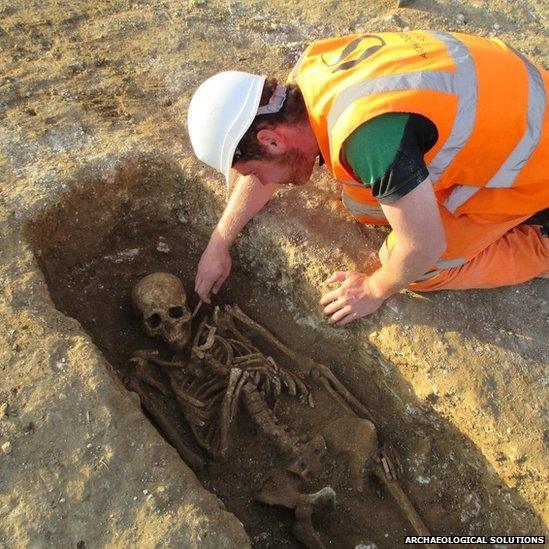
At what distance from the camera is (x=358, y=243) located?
11.6 ft

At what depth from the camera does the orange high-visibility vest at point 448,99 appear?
2291 mm

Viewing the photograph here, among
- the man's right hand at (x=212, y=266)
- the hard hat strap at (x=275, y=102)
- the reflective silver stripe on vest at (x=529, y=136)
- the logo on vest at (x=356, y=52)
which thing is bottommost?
the man's right hand at (x=212, y=266)

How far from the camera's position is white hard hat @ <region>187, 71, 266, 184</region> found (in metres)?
2.45

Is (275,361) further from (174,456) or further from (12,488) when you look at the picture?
(12,488)

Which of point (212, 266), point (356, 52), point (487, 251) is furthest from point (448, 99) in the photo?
point (212, 266)

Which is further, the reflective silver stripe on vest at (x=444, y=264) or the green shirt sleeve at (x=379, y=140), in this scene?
the reflective silver stripe on vest at (x=444, y=264)

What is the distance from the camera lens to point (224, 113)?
2.47m

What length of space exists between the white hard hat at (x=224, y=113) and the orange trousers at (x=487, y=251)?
884 mm

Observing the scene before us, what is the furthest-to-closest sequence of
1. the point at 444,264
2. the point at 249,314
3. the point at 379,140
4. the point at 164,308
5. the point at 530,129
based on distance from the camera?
the point at 249,314 → the point at 164,308 → the point at 444,264 → the point at 530,129 → the point at 379,140

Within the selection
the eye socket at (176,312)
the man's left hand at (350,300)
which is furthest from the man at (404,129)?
the eye socket at (176,312)

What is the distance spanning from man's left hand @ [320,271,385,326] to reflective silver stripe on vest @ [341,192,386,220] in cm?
36

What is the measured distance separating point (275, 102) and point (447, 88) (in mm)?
743

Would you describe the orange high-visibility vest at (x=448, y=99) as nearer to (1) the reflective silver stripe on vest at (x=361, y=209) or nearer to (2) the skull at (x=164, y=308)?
(1) the reflective silver stripe on vest at (x=361, y=209)

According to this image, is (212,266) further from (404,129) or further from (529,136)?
(529,136)
